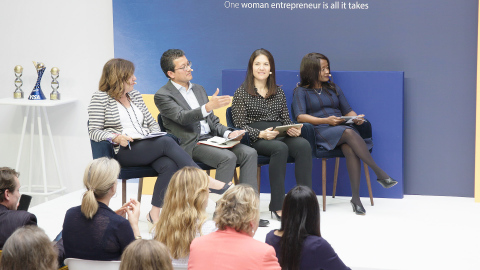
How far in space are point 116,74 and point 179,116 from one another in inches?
23.1

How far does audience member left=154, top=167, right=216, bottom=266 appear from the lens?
301 cm

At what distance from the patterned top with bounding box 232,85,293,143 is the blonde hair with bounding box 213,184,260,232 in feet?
8.52

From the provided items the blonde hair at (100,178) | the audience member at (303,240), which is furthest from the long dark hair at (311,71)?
the audience member at (303,240)

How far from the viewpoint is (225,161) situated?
504 centimetres

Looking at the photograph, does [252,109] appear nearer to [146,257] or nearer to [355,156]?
[355,156]

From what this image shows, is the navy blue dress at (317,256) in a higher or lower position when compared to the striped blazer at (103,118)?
lower

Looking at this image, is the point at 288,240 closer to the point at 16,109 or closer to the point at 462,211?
the point at 462,211

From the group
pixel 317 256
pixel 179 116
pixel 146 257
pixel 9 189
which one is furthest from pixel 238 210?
pixel 179 116

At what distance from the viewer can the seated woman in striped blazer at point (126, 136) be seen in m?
4.88

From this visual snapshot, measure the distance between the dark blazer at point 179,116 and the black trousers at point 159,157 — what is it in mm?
255

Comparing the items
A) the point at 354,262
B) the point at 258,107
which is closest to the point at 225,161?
the point at 258,107

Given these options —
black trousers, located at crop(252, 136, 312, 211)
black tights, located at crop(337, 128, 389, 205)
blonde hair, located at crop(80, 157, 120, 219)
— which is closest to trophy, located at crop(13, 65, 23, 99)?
black trousers, located at crop(252, 136, 312, 211)

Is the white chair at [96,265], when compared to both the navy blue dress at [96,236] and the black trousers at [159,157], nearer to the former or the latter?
the navy blue dress at [96,236]

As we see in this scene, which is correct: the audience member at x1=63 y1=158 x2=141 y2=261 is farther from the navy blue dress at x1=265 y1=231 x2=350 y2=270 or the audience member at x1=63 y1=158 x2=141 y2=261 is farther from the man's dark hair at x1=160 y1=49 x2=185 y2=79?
the man's dark hair at x1=160 y1=49 x2=185 y2=79
